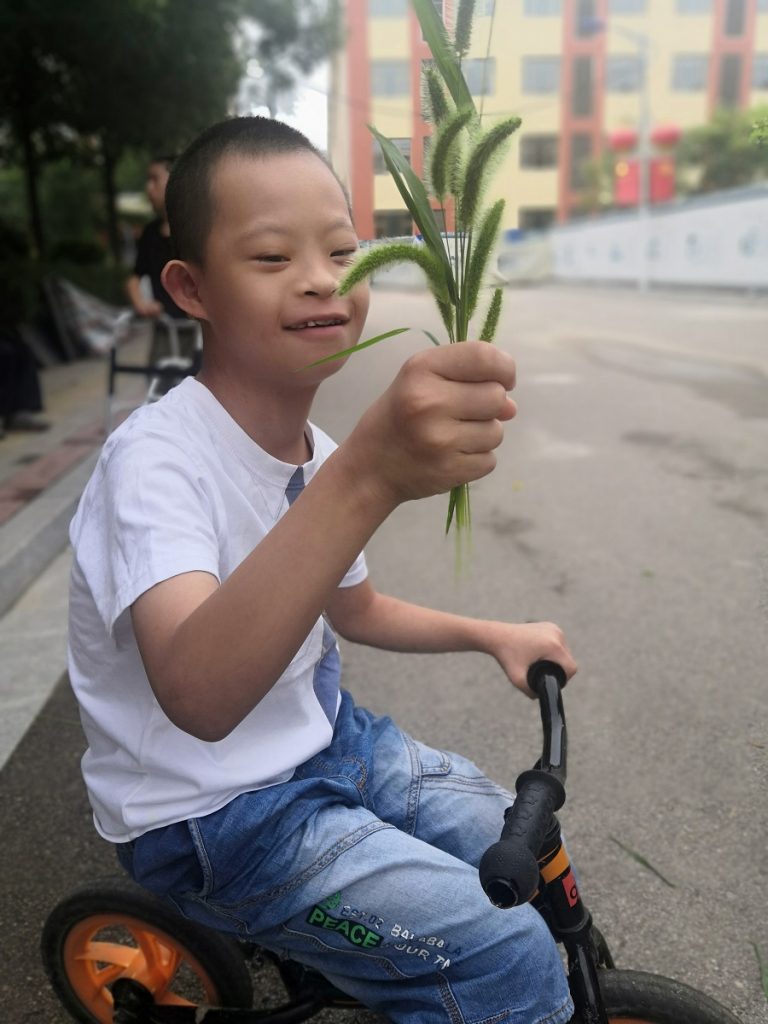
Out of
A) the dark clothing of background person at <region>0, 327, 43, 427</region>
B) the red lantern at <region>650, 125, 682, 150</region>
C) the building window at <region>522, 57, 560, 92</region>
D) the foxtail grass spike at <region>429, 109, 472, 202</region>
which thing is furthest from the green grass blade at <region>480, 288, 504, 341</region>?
the dark clothing of background person at <region>0, 327, 43, 427</region>

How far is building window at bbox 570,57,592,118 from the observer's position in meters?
0.99

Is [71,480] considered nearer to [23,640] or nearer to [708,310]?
[23,640]

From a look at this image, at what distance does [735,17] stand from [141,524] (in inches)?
34.3

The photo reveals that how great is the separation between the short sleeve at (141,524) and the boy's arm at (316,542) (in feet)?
0.09

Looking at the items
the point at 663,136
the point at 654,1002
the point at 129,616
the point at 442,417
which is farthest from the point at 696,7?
the point at 663,136

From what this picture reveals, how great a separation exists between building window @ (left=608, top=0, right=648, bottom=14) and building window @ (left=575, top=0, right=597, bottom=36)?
17 millimetres

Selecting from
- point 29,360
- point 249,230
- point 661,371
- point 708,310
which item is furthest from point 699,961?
point 708,310

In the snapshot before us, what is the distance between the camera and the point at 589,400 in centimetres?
859

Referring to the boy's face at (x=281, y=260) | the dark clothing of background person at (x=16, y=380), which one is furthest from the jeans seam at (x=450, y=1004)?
the dark clothing of background person at (x=16, y=380)

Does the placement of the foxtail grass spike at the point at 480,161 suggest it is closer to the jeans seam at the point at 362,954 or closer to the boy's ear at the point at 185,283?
the boy's ear at the point at 185,283

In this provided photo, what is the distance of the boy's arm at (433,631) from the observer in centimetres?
146

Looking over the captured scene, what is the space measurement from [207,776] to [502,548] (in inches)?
138

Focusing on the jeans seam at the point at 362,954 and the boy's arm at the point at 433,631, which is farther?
the boy's arm at the point at 433,631

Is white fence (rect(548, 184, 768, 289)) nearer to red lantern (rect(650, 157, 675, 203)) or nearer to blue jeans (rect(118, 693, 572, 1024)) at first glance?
red lantern (rect(650, 157, 675, 203))
